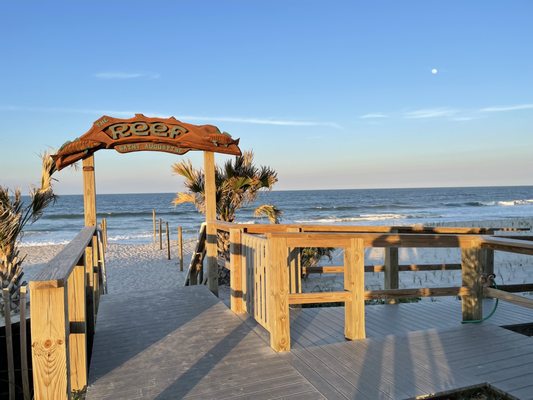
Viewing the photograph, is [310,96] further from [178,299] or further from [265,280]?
[265,280]

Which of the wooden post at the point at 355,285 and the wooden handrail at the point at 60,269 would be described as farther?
the wooden post at the point at 355,285

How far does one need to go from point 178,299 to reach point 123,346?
1.92 meters

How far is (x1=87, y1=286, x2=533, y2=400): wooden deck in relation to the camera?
2834 millimetres

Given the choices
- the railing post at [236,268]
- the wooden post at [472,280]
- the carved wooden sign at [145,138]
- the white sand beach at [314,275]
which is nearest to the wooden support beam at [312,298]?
the railing post at [236,268]

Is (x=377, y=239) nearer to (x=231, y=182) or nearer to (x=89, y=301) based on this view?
(x=89, y=301)

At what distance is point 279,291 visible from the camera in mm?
3594

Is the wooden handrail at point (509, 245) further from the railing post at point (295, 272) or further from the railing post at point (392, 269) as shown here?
the railing post at point (295, 272)

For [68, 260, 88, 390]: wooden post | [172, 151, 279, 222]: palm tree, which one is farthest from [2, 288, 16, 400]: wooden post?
[172, 151, 279, 222]: palm tree

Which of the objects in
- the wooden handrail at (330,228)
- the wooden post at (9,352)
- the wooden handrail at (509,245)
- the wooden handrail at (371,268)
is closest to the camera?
the wooden handrail at (509,245)

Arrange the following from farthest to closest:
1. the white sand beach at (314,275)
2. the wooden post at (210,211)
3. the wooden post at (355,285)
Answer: the white sand beach at (314,275)
the wooden post at (210,211)
the wooden post at (355,285)

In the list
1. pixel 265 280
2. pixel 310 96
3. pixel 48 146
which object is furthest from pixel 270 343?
pixel 310 96

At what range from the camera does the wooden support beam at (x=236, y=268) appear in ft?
16.2

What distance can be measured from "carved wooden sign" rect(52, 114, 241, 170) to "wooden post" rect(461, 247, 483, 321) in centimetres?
364

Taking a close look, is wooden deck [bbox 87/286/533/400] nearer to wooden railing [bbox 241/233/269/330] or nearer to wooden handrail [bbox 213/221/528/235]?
wooden railing [bbox 241/233/269/330]
